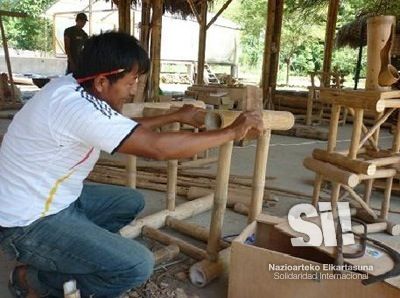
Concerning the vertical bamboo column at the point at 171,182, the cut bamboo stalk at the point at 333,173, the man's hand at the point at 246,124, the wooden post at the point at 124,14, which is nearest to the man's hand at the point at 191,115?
the man's hand at the point at 246,124

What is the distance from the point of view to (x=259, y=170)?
2.55 metres

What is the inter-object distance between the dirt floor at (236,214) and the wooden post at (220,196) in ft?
0.61

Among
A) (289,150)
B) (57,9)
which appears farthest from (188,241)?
(57,9)

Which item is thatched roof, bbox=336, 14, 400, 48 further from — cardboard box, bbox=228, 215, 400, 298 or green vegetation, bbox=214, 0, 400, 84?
cardboard box, bbox=228, 215, 400, 298

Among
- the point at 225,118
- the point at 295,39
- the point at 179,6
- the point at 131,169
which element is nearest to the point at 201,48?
the point at 179,6

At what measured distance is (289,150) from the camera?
258 inches

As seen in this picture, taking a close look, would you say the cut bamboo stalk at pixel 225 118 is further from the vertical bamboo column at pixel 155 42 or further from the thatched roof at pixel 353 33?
the thatched roof at pixel 353 33

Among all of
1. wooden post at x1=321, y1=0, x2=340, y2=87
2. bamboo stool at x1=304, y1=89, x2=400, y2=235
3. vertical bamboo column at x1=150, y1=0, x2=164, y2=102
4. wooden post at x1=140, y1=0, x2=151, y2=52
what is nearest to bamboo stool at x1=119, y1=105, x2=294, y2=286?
bamboo stool at x1=304, y1=89, x2=400, y2=235

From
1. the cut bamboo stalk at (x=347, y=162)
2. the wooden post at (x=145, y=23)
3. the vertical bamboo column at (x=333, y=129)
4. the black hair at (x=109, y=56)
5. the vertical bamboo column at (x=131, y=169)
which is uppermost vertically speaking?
the wooden post at (x=145, y=23)

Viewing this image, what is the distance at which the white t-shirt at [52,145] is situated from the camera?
1.69 m

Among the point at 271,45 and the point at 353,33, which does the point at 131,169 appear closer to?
the point at 271,45

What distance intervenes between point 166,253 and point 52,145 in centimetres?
120

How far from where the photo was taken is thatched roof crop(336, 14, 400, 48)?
37.4 ft

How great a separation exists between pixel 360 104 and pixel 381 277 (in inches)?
65.0
